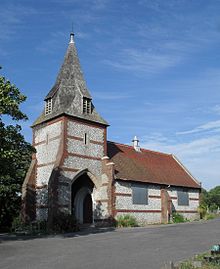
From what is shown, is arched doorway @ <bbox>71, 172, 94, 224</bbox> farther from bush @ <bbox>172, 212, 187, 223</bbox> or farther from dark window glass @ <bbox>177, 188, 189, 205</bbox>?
dark window glass @ <bbox>177, 188, 189, 205</bbox>

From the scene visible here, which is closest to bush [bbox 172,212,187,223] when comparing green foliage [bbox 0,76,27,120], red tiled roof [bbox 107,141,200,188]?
red tiled roof [bbox 107,141,200,188]

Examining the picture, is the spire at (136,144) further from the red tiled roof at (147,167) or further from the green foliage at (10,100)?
the green foliage at (10,100)

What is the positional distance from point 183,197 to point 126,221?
10207 millimetres

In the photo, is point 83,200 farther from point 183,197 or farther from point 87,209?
point 183,197

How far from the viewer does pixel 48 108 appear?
32.0m

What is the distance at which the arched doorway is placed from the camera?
31828 millimetres

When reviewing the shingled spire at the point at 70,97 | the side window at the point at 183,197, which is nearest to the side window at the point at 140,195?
the side window at the point at 183,197

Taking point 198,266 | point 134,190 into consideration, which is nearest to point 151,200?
point 134,190

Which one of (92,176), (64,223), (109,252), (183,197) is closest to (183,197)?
(183,197)

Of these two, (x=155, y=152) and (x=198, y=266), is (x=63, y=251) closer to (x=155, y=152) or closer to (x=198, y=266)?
(x=198, y=266)

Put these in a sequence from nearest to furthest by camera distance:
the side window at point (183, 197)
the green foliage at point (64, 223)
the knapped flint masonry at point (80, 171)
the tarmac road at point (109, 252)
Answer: the tarmac road at point (109, 252)
the green foliage at point (64, 223)
the knapped flint masonry at point (80, 171)
the side window at point (183, 197)

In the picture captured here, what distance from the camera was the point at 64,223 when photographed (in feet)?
84.7

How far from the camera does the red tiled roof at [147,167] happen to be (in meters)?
32.8

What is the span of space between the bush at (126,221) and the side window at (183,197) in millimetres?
8221
